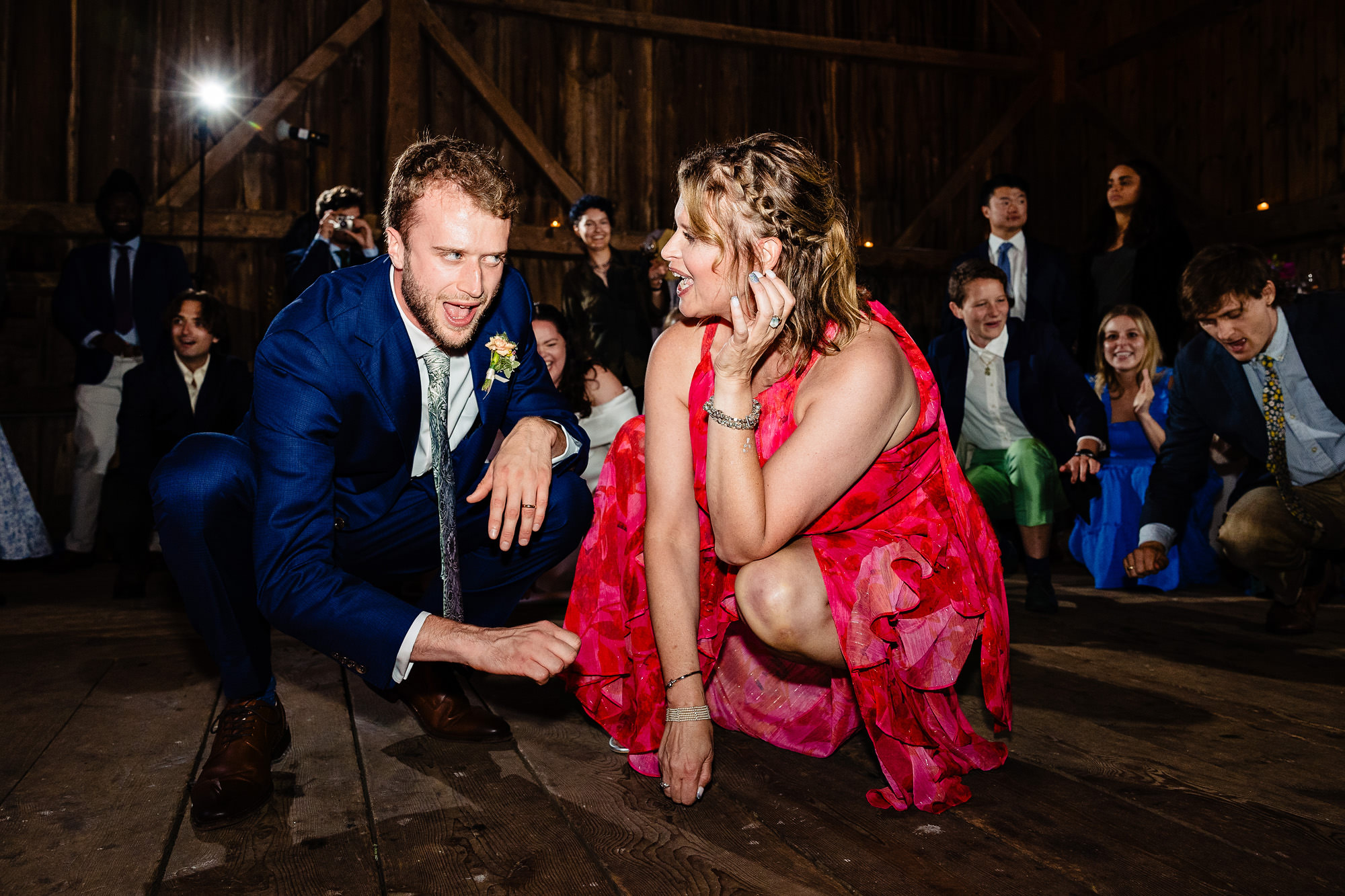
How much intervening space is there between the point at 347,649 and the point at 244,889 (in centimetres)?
34

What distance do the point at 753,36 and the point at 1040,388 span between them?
4.52 meters

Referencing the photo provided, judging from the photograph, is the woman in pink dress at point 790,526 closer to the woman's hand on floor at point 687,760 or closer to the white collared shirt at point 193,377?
the woman's hand on floor at point 687,760

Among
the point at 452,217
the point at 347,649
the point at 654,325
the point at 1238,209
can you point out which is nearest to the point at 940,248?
the point at 1238,209

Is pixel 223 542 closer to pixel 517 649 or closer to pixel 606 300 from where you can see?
pixel 517 649

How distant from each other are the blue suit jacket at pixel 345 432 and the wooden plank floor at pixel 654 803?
28 cm

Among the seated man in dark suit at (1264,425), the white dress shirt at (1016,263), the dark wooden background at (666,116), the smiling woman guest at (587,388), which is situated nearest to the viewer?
the seated man in dark suit at (1264,425)

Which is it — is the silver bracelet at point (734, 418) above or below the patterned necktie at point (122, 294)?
below

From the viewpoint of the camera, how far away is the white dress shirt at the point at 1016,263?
5.14 metres

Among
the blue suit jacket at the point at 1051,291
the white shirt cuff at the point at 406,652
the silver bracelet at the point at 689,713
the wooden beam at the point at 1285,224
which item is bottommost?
the silver bracelet at the point at 689,713

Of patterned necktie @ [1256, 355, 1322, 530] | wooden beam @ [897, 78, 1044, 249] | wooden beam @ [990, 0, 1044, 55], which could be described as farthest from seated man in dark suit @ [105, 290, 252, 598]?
wooden beam @ [990, 0, 1044, 55]

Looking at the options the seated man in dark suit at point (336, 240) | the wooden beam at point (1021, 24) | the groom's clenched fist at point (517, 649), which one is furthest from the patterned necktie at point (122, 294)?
the wooden beam at point (1021, 24)

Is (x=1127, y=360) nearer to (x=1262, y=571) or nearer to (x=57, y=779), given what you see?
(x=1262, y=571)

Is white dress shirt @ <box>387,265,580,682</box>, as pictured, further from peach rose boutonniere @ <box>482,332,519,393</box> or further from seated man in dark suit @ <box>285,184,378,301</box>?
seated man in dark suit @ <box>285,184,378,301</box>

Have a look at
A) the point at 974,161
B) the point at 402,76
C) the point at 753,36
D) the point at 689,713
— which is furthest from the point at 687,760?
the point at 974,161
